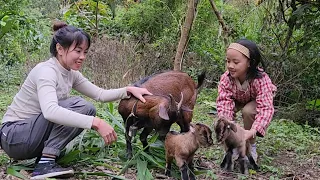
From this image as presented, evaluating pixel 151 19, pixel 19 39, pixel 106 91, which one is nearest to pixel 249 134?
pixel 106 91

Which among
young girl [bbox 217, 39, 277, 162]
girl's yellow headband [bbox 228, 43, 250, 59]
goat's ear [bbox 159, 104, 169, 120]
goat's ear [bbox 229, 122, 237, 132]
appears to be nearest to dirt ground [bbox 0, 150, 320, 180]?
young girl [bbox 217, 39, 277, 162]

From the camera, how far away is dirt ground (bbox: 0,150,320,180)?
10.9ft

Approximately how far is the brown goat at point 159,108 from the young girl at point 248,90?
37cm

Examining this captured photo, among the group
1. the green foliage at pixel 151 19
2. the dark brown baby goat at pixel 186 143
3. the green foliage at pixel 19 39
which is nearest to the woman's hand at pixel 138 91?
the dark brown baby goat at pixel 186 143

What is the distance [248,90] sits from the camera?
153 inches

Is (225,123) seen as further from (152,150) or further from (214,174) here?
(152,150)

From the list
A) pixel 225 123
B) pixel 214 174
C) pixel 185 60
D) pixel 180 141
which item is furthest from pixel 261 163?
pixel 185 60

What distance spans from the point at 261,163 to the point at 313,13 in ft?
8.28

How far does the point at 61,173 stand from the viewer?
307cm

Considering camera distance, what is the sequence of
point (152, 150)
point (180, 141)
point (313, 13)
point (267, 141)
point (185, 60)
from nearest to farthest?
1. point (180, 141)
2. point (152, 150)
3. point (267, 141)
4. point (313, 13)
5. point (185, 60)

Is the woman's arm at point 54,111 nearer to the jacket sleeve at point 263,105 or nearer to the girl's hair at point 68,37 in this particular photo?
the girl's hair at point 68,37

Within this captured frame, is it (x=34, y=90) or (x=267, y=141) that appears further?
(x=267, y=141)

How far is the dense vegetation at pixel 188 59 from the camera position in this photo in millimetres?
3646

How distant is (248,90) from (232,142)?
2.26 feet
